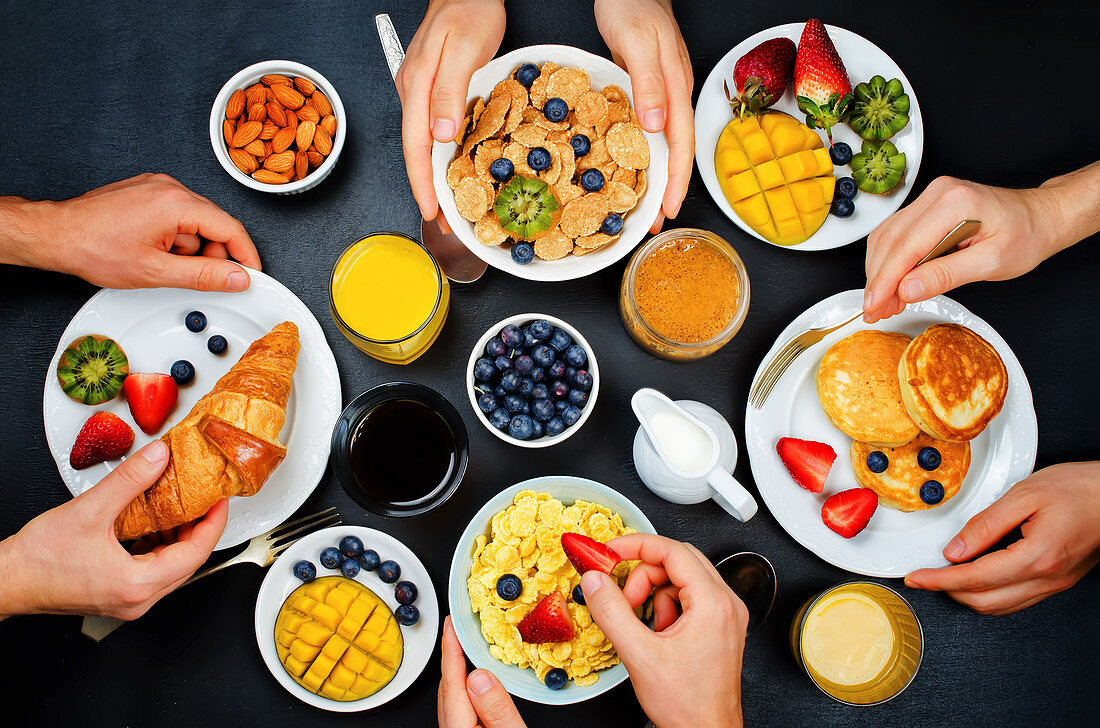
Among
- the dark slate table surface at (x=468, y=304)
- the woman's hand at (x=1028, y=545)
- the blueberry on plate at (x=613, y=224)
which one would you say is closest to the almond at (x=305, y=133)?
the dark slate table surface at (x=468, y=304)

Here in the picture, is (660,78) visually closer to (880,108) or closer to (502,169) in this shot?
(502,169)

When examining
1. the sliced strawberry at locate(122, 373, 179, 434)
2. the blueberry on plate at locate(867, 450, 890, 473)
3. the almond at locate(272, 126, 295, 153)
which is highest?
the almond at locate(272, 126, 295, 153)

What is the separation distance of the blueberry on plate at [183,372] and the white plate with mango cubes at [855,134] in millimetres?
1229

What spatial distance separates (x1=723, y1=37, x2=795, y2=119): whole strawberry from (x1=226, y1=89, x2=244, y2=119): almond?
43.4 inches

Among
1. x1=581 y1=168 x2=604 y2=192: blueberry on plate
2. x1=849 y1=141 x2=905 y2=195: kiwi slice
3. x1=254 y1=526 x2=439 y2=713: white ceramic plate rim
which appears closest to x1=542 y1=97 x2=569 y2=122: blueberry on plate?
x1=581 y1=168 x2=604 y2=192: blueberry on plate

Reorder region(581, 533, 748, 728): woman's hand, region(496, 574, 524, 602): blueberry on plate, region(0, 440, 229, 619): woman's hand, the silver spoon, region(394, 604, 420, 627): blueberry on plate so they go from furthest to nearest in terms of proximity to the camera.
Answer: the silver spoon < region(394, 604, 420, 627): blueberry on plate < region(496, 574, 524, 602): blueberry on plate < region(0, 440, 229, 619): woman's hand < region(581, 533, 748, 728): woman's hand

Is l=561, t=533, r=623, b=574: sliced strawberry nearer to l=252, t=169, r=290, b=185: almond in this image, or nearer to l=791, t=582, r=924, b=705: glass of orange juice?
l=791, t=582, r=924, b=705: glass of orange juice

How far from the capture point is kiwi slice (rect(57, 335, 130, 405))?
1.48m

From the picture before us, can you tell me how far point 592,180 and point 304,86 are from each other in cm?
73

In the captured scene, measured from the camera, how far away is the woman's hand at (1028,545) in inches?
58.1

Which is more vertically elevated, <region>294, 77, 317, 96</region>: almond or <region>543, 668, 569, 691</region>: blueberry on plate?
<region>294, 77, 317, 96</region>: almond

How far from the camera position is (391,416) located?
1.53 m

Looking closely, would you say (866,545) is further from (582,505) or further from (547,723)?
(547,723)

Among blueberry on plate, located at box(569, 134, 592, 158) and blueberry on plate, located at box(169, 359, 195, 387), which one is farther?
blueberry on plate, located at box(169, 359, 195, 387)
